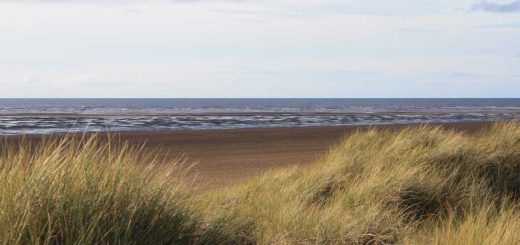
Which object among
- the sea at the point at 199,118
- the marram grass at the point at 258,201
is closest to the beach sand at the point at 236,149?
the sea at the point at 199,118

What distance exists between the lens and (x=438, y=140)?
12.5 m

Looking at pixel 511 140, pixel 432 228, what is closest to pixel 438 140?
pixel 511 140

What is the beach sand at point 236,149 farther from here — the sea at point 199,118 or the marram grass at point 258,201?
the marram grass at point 258,201

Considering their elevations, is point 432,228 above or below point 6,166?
below

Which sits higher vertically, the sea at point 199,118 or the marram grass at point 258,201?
the marram grass at point 258,201

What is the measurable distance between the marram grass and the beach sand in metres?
3.55

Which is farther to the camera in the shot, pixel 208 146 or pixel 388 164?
pixel 208 146

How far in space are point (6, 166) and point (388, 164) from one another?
642 centimetres

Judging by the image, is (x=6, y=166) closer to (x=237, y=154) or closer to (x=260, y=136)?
(x=237, y=154)

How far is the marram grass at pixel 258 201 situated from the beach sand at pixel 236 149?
3551 mm

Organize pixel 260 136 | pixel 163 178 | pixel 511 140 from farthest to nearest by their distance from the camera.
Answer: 1. pixel 260 136
2. pixel 511 140
3. pixel 163 178

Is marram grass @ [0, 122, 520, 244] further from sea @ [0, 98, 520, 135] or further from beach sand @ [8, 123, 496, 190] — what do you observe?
beach sand @ [8, 123, 496, 190]

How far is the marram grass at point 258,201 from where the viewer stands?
468cm

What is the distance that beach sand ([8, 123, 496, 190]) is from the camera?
15617mm
